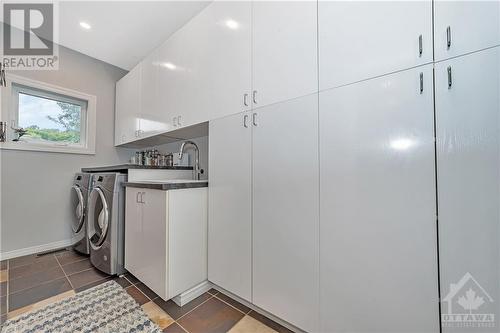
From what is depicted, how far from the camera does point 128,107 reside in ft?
8.66

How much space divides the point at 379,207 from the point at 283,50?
3.27ft

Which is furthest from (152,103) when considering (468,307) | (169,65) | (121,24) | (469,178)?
(468,307)

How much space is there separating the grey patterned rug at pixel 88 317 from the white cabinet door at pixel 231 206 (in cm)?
52

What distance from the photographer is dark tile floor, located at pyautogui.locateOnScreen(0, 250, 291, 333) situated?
1197mm

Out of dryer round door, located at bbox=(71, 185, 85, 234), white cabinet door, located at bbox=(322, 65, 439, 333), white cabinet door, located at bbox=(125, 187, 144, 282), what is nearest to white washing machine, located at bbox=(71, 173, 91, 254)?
dryer round door, located at bbox=(71, 185, 85, 234)

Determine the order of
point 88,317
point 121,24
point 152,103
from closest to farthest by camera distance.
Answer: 1. point 88,317
2. point 121,24
3. point 152,103

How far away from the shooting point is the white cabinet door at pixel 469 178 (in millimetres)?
676

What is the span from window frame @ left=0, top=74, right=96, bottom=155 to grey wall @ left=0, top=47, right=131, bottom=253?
0.07 m

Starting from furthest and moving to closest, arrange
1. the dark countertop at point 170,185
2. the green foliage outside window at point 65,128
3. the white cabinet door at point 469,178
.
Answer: the green foliage outside window at point 65,128 < the dark countertop at point 170,185 < the white cabinet door at point 469,178

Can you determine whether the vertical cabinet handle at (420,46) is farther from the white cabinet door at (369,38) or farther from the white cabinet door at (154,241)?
the white cabinet door at (154,241)

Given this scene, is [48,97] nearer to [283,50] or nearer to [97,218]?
[97,218]

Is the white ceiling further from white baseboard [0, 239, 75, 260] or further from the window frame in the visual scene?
white baseboard [0, 239, 75, 260]

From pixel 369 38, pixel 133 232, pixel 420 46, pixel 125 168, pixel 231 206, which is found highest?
pixel 369 38


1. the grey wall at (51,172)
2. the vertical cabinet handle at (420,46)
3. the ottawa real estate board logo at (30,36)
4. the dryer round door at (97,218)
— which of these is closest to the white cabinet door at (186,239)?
the dryer round door at (97,218)
